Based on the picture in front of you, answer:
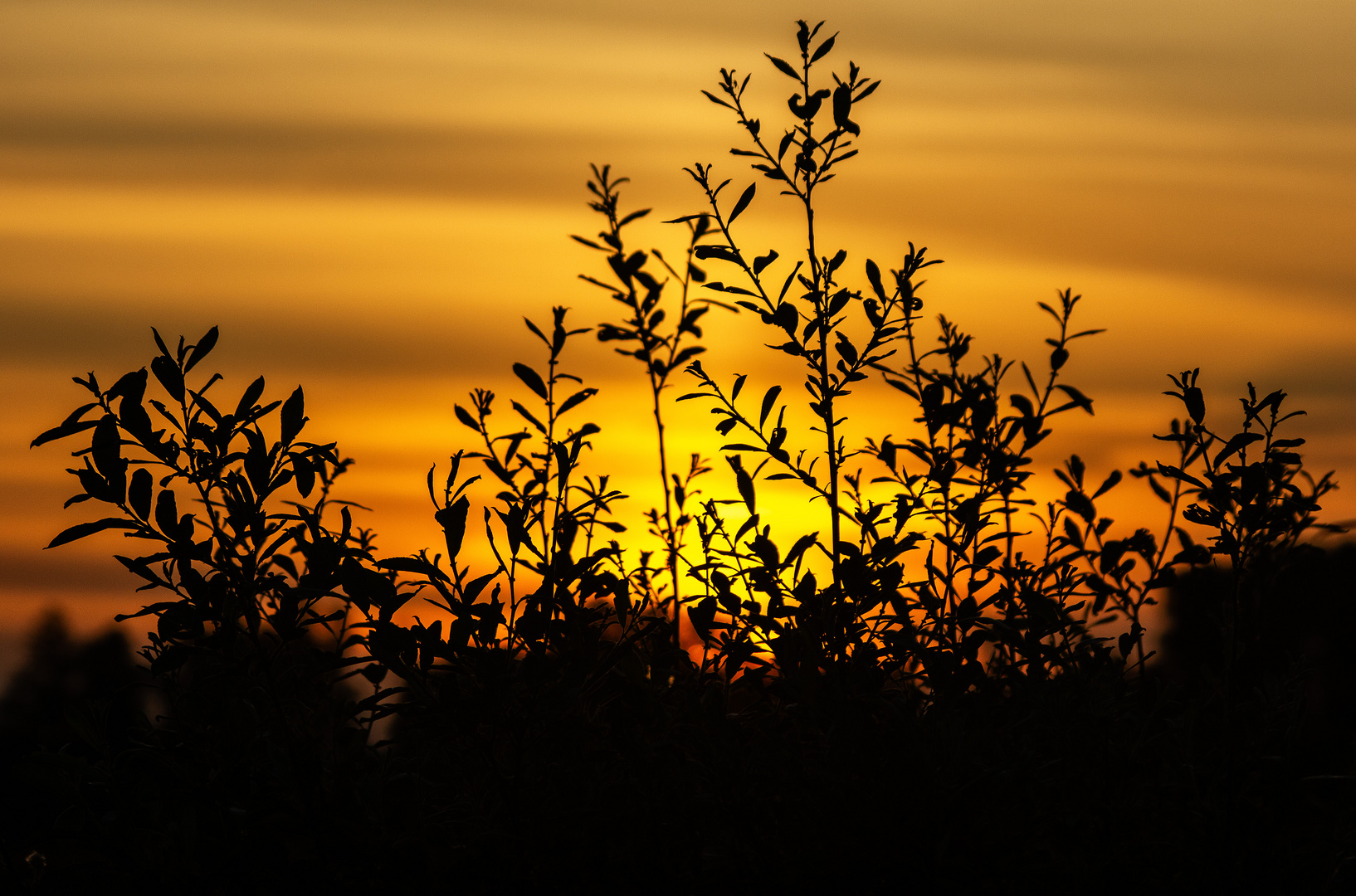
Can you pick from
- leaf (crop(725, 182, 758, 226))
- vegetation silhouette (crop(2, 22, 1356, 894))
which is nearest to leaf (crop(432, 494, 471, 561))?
vegetation silhouette (crop(2, 22, 1356, 894))

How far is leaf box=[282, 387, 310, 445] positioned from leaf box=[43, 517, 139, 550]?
1.71 feet

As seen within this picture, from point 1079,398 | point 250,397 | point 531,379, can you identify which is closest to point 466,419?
point 531,379

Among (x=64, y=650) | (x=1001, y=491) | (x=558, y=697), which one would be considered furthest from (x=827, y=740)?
(x=64, y=650)

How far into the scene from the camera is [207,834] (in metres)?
3.61

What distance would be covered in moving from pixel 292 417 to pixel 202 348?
424 millimetres

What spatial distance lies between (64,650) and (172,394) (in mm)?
65559

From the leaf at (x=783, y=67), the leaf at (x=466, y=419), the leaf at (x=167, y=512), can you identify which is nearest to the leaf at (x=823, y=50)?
the leaf at (x=783, y=67)

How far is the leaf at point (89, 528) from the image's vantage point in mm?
3549

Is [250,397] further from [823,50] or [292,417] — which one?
[823,50]

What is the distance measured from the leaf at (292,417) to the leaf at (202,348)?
34 centimetres

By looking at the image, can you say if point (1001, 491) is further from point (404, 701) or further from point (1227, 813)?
point (404, 701)

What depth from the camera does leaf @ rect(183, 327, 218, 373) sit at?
151 inches

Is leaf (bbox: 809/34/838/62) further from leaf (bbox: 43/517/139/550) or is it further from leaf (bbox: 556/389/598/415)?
leaf (bbox: 43/517/139/550)

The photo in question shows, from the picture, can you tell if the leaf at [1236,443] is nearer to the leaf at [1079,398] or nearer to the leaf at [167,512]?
the leaf at [1079,398]
